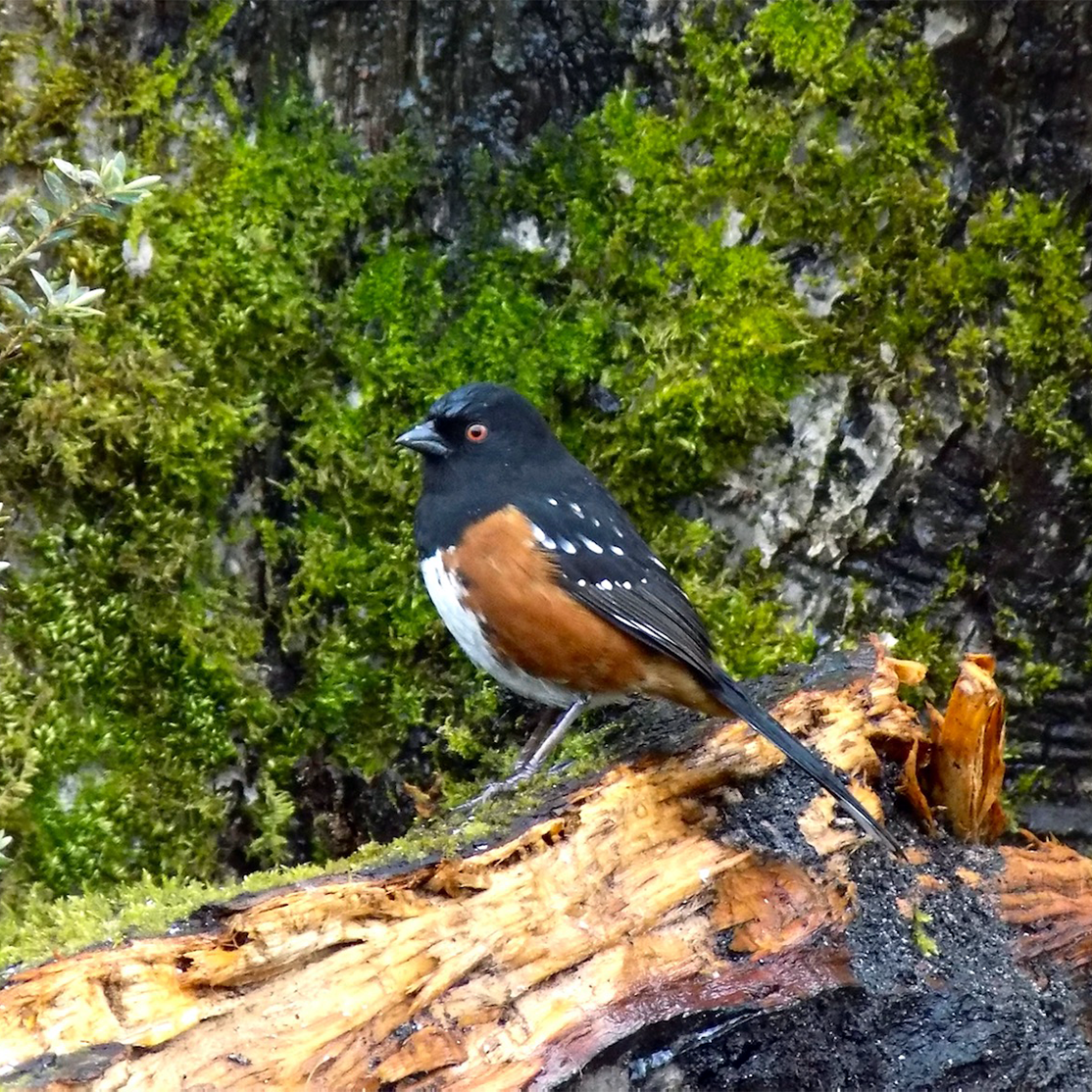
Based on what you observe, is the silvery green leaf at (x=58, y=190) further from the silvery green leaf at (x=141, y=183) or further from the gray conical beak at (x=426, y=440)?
the gray conical beak at (x=426, y=440)

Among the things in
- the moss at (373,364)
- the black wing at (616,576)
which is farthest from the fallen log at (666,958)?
the moss at (373,364)

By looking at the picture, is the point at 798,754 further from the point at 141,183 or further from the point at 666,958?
the point at 141,183

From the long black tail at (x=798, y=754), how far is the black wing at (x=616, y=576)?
A: 0.28 ft

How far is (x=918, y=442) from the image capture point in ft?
9.75

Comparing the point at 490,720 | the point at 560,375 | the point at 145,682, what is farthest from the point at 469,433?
the point at 145,682

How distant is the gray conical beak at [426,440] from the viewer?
9.04ft

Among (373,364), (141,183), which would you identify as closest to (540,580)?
(373,364)

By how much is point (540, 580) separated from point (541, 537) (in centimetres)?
11

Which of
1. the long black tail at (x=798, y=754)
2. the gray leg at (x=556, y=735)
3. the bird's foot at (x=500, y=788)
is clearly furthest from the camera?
the gray leg at (x=556, y=735)

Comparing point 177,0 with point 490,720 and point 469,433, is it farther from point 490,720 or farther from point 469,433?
point 490,720

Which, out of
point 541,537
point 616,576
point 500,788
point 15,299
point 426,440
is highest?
point 15,299

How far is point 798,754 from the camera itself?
2307 mm

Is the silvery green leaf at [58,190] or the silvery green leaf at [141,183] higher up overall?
the silvery green leaf at [58,190]

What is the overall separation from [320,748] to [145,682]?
477 mm
